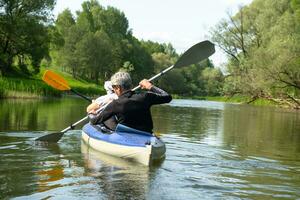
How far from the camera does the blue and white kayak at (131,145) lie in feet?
25.2

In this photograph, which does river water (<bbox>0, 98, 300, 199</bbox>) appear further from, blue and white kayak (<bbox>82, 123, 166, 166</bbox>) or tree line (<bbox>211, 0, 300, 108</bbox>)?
tree line (<bbox>211, 0, 300, 108</bbox>)

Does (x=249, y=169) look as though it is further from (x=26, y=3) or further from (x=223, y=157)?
(x=26, y=3)

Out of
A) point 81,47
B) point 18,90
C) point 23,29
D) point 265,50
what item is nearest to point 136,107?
point 18,90

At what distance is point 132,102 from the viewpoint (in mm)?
7969

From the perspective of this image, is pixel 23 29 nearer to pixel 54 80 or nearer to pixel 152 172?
pixel 54 80

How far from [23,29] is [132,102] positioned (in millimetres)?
Result: 35827

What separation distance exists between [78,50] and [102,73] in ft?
26.2

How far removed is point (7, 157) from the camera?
815 cm

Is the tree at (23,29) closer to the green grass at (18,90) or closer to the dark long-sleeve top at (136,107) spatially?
the green grass at (18,90)

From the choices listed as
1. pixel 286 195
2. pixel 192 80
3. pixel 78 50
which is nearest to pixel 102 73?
pixel 78 50

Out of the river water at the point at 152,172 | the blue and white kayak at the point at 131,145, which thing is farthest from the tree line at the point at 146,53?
the blue and white kayak at the point at 131,145

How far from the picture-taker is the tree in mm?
41531

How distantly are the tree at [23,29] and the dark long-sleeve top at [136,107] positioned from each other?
34.7 meters

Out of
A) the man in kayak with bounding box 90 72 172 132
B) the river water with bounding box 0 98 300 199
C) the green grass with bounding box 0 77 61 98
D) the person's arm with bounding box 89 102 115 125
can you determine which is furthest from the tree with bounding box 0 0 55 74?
the man in kayak with bounding box 90 72 172 132
